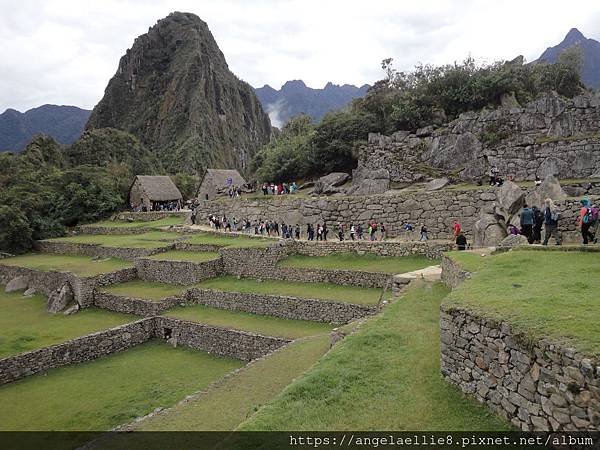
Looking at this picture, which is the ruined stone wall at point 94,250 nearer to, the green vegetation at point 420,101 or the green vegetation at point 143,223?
the green vegetation at point 143,223

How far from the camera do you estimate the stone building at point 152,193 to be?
148ft

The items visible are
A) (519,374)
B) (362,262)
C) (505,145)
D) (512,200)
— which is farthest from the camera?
(505,145)

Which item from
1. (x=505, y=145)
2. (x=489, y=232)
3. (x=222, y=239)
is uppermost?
(x=505, y=145)

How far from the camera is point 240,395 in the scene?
9.66m

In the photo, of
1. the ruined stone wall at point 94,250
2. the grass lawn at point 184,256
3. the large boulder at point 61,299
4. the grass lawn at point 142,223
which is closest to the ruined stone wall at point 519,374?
the grass lawn at point 184,256

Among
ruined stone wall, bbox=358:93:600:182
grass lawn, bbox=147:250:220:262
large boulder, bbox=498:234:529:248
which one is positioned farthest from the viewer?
grass lawn, bbox=147:250:220:262

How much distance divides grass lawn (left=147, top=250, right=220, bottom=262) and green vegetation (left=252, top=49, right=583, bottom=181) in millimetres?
10467

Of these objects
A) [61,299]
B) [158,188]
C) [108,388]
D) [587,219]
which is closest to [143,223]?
[158,188]

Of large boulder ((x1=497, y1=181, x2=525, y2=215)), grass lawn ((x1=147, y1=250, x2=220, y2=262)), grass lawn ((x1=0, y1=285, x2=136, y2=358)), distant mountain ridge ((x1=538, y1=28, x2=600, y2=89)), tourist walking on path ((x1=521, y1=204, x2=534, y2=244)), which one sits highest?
distant mountain ridge ((x1=538, y1=28, x2=600, y2=89))

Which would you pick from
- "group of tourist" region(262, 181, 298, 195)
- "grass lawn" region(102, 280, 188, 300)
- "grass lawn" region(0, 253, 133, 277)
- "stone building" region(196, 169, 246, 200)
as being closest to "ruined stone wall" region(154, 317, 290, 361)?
"grass lawn" region(102, 280, 188, 300)

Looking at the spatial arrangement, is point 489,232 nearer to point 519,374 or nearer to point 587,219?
point 587,219

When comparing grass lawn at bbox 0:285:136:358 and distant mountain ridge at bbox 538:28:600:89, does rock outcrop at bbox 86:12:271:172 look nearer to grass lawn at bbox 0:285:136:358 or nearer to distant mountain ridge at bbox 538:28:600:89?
distant mountain ridge at bbox 538:28:600:89

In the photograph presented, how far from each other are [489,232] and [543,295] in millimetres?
9253

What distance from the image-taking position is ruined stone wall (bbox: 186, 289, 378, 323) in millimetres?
14258
